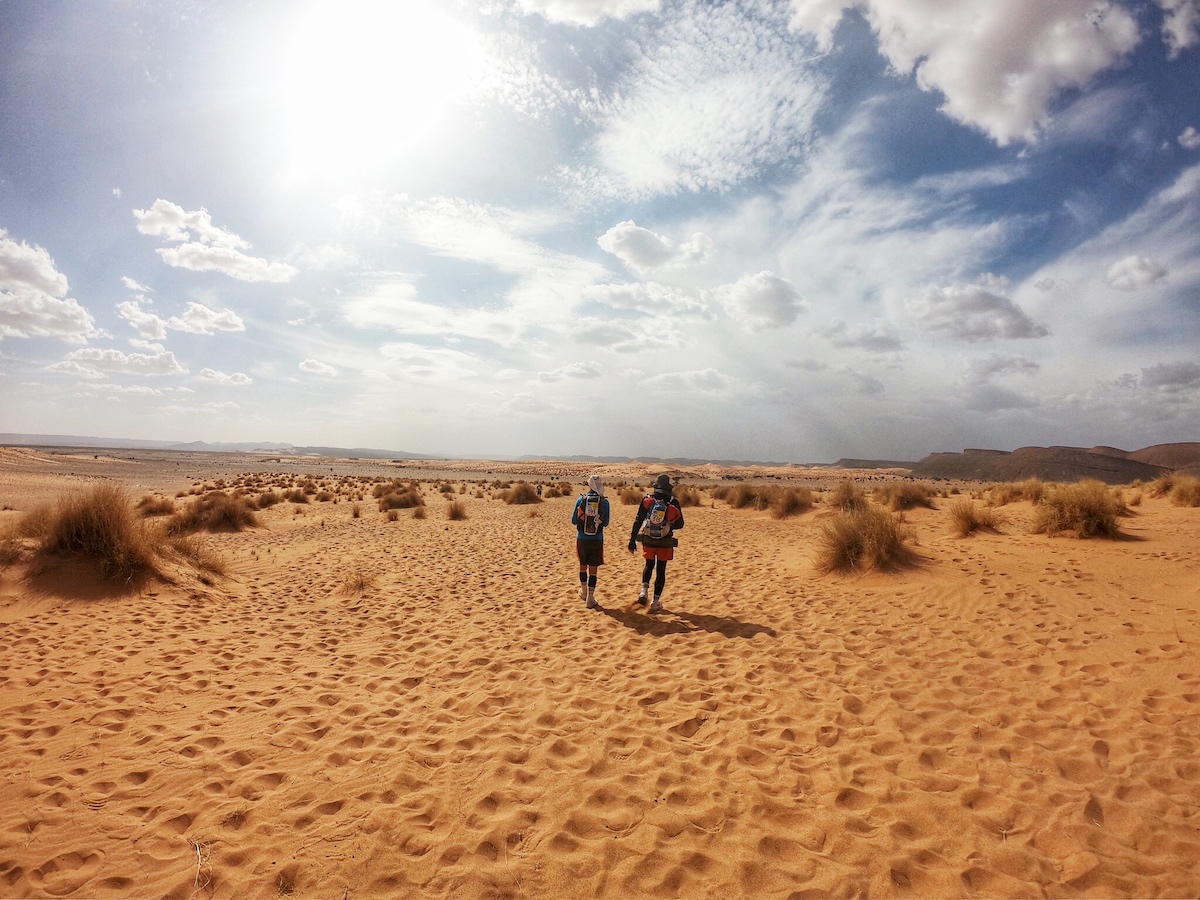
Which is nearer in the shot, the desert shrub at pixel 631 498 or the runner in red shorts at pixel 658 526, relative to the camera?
the runner in red shorts at pixel 658 526

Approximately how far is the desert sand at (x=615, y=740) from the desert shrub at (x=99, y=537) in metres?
0.44

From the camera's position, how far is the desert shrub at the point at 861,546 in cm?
992

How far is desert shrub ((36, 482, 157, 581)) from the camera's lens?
Result: 28.6 feet

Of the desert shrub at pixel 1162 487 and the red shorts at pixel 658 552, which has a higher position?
the desert shrub at pixel 1162 487

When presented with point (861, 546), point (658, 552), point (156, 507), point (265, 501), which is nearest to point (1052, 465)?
point (861, 546)

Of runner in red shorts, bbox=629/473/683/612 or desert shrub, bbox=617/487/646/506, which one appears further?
desert shrub, bbox=617/487/646/506

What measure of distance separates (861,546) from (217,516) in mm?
19770

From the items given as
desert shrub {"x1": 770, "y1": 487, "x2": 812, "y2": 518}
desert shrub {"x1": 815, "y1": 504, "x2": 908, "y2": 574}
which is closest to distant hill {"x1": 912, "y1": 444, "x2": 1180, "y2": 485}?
desert shrub {"x1": 770, "y1": 487, "x2": 812, "y2": 518}

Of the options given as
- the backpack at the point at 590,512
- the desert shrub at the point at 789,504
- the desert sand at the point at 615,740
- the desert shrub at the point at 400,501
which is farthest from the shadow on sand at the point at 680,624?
the desert shrub at the point at 400,501

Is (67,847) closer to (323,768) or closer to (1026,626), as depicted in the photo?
(323,768)

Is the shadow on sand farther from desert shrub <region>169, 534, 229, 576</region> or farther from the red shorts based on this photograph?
desert shrub <region>169, 534, 229, 576</region>

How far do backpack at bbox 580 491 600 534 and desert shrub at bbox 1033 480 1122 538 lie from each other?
10749mm

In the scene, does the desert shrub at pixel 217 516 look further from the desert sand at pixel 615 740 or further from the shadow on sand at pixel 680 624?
the shadow on sand at pixel 680 624

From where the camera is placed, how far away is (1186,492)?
15438 millimetres
